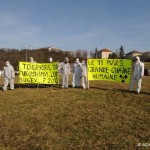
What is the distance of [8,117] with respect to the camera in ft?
45.7

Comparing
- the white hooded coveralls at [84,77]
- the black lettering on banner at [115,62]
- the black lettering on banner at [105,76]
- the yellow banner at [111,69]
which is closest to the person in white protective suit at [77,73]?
the white hooded coveralls at [84,77]

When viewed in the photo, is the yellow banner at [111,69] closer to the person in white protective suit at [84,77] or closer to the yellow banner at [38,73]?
the person in white protective suit at [84,77]

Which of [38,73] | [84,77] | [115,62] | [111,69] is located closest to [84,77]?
[84,77]

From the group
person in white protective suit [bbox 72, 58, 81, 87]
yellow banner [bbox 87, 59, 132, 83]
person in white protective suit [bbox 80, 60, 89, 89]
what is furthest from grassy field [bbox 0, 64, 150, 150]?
person in white protective suit [bbox 72, 58, 81, 87]

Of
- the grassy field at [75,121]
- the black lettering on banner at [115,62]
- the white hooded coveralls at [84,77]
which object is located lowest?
the grassy field at [75,121]

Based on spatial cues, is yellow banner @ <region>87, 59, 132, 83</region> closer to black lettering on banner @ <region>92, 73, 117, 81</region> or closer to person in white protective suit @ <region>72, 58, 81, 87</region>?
black lettering on banner @ <region>92, 73, 117, 81</region>

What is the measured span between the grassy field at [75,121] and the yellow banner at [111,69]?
1755mm

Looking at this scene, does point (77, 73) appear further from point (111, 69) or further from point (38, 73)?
point (111, 69)

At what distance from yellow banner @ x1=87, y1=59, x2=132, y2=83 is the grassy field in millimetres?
1755

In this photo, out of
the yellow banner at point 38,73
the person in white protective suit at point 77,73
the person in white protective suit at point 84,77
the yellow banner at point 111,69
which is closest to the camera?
the yellow banner at point 111,69

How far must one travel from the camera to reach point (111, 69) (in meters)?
20.3

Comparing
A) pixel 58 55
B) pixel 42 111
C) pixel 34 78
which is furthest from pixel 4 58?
pixel 42 111

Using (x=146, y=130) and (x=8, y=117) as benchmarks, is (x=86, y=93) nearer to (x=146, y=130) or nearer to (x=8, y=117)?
(x=8, y=117)

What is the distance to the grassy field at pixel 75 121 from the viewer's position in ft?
35.1
